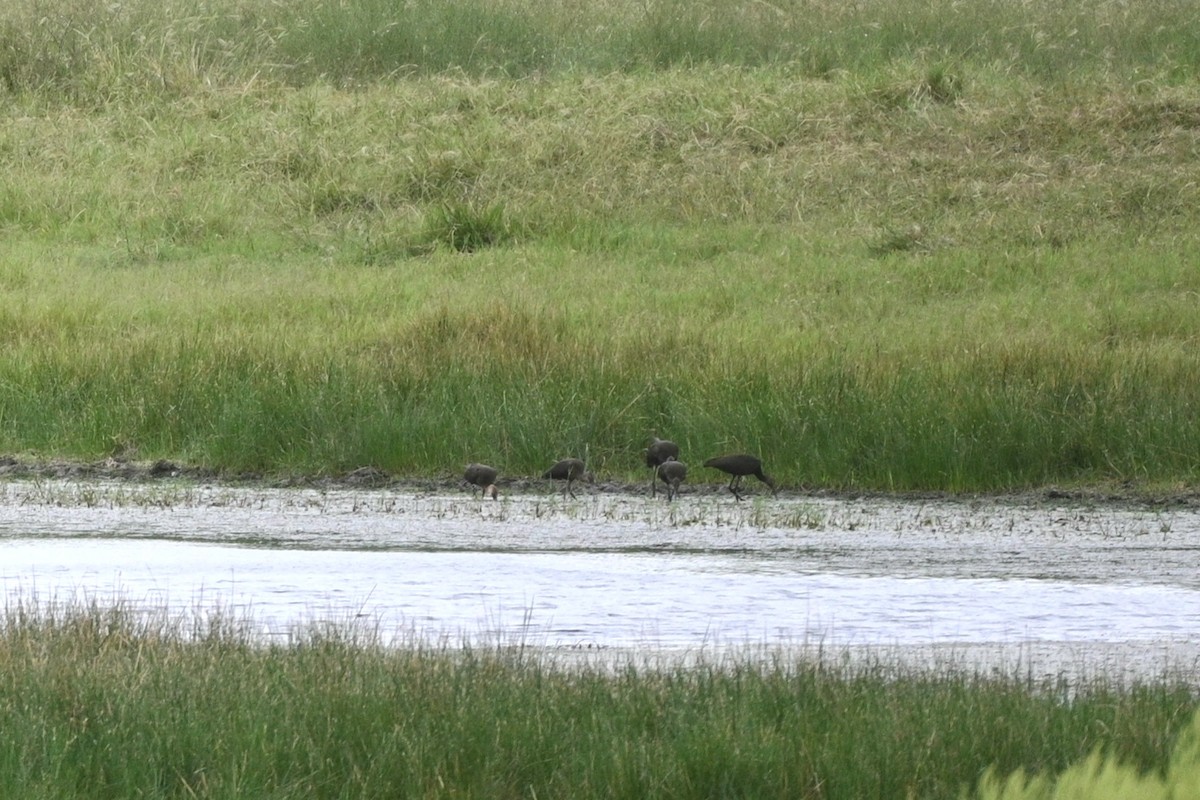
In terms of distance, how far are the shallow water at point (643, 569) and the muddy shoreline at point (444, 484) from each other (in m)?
0.26

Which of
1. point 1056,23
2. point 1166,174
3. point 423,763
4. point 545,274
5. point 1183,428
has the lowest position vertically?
point 423,763

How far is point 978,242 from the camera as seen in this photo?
1952cm

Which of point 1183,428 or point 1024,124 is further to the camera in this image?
point 1024,124

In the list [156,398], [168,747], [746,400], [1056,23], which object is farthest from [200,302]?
[1056,23]

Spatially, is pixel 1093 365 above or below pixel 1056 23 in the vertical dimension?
below

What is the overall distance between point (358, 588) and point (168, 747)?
3.63m

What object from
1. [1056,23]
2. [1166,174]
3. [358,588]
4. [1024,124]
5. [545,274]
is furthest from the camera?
[1056,23]

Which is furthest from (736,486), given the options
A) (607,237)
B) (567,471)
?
(607,237)

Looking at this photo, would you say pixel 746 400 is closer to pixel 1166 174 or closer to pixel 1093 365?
pixel 1093 365

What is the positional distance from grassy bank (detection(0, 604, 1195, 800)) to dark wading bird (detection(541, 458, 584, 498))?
5.34m

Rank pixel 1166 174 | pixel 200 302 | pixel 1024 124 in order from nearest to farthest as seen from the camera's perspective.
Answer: pixel 200 302, pixel 1166 174, pixel 1024 124

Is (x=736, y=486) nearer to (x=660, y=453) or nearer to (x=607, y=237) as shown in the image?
(x=660, y=453)

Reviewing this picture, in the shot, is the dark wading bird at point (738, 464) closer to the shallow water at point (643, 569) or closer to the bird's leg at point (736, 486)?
the bird's leg at point (736, 486)

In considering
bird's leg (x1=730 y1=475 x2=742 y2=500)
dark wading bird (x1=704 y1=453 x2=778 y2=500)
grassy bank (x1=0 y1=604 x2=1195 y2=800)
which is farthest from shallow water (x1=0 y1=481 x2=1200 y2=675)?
grassy bank (x1=0 y1=604 x2=1195 y2=800)
